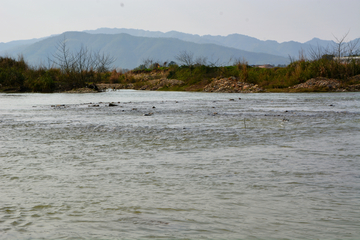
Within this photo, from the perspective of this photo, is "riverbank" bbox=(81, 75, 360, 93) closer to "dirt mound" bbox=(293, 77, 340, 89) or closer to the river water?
"dirt mound" bbox=(293, 77, 340, 89)

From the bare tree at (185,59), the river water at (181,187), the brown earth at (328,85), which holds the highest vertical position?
the bare tree at (185,59)

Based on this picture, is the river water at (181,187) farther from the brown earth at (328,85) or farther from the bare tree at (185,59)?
the bare tree at (185,59)

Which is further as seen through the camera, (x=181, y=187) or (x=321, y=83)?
(x=321, y=83)

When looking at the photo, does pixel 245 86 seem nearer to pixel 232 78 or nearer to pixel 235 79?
pixel 235 79

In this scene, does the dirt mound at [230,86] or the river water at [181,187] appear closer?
the river water at [181,187]

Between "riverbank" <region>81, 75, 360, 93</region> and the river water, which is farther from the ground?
"riverbank" <region>81, 75, 360, 93</region>

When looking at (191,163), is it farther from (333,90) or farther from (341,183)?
(333,90)

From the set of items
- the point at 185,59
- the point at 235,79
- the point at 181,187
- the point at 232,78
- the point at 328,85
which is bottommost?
the point at 181,187

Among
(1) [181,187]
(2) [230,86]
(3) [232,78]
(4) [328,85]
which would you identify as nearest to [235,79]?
(3) [232,78]

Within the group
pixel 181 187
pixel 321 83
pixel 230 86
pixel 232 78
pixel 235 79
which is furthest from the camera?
pixel 232 78

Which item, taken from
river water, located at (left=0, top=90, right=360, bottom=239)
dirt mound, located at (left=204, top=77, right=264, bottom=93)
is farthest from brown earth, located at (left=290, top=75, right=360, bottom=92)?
river water, located at (left=0, top=90, right=360, bottom=239)

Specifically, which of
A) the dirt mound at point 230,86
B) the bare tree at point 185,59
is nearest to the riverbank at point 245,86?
the dirt mound at point 230,86

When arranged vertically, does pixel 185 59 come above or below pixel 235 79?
above

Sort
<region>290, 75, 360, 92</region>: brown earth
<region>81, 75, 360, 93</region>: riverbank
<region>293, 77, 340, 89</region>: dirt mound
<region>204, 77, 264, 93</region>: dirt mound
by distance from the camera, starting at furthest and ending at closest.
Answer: <region>204, 77, 264, 93</region>: dirt mound
<region>293, 77, 340, 89</region>: dirt mound
<region>81, 75, 360, 93</region>: riverbank
<region>290, 75, 360, 92</region>: brown earth
